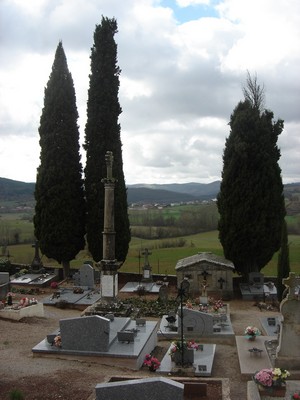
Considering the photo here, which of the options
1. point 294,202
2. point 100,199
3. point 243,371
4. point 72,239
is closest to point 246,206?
point 100,199

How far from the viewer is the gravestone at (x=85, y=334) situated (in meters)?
11.5

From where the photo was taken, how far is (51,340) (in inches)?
470

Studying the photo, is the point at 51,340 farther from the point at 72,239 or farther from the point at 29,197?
the point at 29,197

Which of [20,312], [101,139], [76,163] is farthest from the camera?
[76,163]

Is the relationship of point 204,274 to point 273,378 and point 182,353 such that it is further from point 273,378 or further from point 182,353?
point 273,378

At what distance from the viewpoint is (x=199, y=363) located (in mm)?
11523

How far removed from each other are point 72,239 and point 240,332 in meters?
12.4

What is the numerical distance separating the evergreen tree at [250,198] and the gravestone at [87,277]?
686 cm

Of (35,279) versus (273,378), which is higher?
(273,378)

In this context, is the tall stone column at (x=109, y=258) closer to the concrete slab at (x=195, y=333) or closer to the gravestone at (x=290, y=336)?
the concrete slab at (x=195, y=333)

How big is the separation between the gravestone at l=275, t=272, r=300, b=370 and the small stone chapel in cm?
1072

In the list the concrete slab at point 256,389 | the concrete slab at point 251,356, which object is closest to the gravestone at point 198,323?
the concrete slab at point 251,356

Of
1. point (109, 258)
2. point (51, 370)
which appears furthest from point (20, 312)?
point (51, 370)

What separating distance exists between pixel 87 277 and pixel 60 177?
5.99 metres
